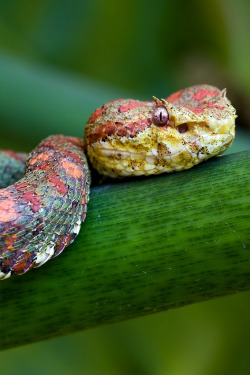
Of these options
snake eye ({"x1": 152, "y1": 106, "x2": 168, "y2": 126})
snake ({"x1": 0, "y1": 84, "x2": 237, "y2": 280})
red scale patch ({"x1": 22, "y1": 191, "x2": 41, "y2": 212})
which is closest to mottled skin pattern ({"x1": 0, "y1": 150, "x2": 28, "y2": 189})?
snake ({"x1": 0, "y1": 84, "x2": 237, "y2": 280})

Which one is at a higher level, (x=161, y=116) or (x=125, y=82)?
(x=161, y=116)

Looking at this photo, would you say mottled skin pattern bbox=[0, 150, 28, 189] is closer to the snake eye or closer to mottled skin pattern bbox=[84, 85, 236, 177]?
mottled skin pattern bbox=[84, 85, 236, 177]

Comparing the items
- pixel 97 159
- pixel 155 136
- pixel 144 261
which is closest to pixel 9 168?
pixel 97 159

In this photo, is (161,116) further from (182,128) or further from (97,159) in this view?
(97,159)

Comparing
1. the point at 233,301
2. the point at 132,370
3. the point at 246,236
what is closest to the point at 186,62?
the point at 233,301

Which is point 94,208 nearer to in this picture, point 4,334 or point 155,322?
point 4,334

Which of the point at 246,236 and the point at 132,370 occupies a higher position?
the point at 246,236
